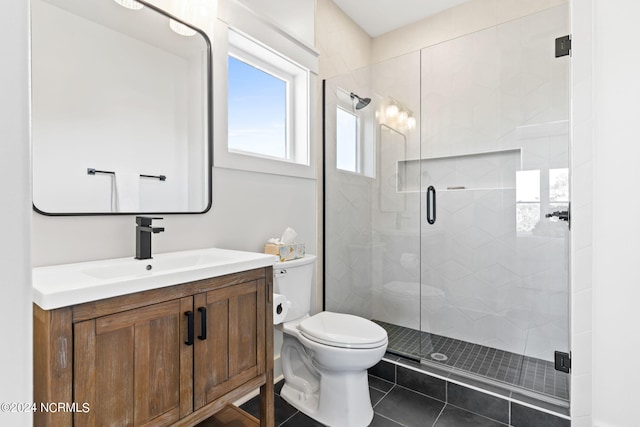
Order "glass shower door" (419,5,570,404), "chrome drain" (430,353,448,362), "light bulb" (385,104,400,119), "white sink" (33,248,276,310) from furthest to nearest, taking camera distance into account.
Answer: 1. "light bulb" (385,104,400,119)
2. "chrome drain" (430,353,448,362)
3. "glass shower door" (419,5,570,404)
4. "white sink" (33,248,276,310)

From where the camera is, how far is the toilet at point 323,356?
159cm

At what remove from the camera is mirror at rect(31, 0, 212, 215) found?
118cm

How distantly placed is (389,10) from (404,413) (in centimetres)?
278

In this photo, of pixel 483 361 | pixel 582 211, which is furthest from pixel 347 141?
pixel 483 361

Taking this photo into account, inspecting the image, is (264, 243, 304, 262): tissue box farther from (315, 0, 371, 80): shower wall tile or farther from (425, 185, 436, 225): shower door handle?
(315, 0, 371, 80): shower wall tile

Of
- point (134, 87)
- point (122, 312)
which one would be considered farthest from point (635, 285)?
point (134, 87)

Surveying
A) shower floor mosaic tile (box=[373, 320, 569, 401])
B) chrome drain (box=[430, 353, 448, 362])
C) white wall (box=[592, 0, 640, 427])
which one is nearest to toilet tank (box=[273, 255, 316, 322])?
shower floor mosaic tile (box=[373, 320, 569, 401])

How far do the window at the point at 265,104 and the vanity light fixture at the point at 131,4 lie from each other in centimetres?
48

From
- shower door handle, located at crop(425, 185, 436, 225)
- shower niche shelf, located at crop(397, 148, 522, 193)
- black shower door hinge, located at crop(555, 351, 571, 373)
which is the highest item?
shower niche shelf, located at crop(397, 148, 522, 193)

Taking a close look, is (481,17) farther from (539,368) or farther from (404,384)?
(404,384)

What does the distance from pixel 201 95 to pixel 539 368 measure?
95.0 inches

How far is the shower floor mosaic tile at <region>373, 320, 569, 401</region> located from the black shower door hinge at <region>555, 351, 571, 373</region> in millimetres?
30

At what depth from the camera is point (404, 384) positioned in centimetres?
202

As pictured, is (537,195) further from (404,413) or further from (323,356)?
(323,356)
